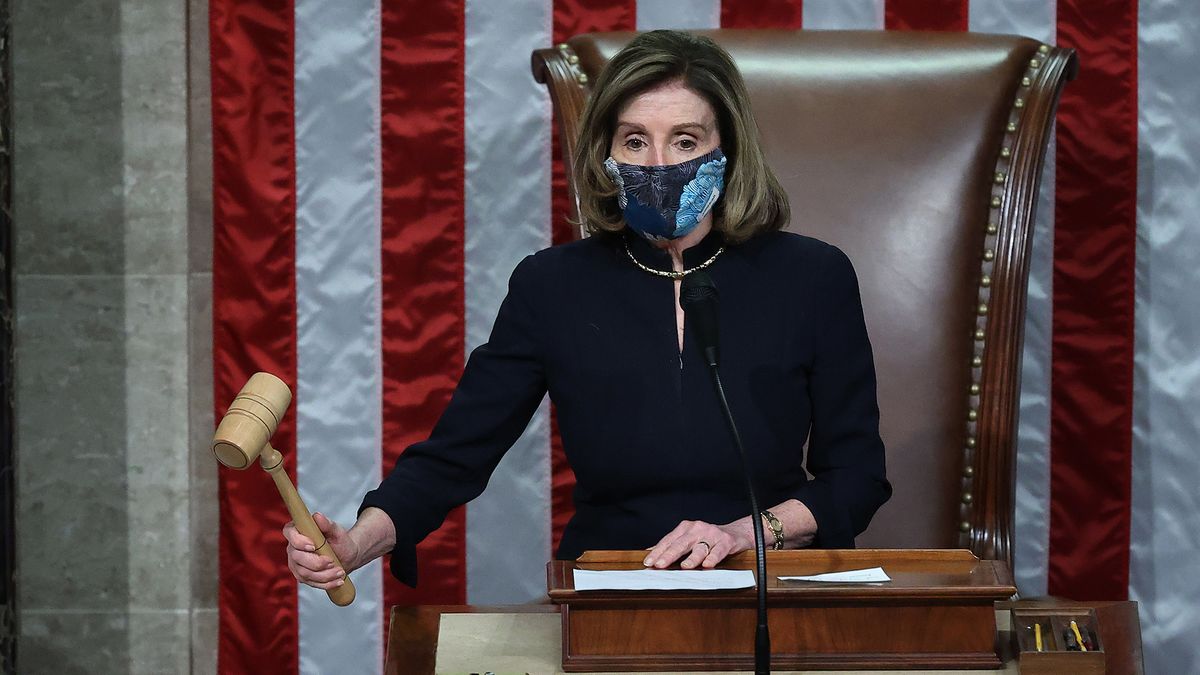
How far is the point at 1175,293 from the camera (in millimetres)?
2623

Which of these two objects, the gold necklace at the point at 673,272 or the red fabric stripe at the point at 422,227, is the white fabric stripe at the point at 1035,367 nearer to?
the gold necklace at the point at 673,272

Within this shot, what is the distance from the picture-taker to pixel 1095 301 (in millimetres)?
2633

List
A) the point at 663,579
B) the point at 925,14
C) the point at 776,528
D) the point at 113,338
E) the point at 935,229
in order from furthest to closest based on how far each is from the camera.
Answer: the point at 113,338
the point at 925,14
the point at 935,229
the point at 776,528
the point at 663,579

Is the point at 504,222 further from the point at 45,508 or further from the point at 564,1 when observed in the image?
the point at 45,508

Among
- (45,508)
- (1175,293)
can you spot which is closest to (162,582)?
(45,508)

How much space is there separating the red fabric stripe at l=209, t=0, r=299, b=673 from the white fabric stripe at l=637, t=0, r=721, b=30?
0.67 metres

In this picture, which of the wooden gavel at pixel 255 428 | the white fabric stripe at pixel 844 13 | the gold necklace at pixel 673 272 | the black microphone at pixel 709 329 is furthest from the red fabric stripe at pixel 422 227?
the wooden gavel at pixel 255 428

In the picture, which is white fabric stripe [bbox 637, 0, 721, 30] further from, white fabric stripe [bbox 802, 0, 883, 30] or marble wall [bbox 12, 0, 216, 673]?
marble wall [bbox 12, 0, 216, 673]

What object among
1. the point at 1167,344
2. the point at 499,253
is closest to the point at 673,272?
the point at 499,253

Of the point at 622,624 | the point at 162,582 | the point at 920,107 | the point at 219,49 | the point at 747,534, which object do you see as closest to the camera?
the point at 622,624

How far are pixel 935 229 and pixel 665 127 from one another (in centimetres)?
67

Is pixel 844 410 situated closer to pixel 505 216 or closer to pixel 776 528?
pixel 776 528

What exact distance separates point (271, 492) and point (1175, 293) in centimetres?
175

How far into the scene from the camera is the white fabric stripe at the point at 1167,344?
2596 mm
